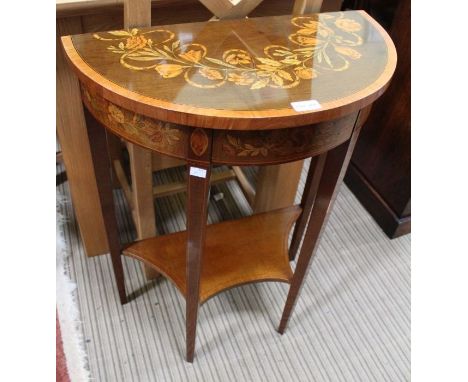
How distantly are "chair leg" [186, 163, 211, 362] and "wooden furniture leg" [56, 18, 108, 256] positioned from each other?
417 millimetres

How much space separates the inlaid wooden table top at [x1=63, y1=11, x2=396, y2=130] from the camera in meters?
Result: 0.60

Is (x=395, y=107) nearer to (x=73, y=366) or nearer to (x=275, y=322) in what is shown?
(x=275, y=322)

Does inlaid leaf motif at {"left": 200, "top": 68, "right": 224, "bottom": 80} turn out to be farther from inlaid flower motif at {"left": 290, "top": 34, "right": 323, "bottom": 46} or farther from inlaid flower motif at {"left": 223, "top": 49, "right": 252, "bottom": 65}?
inlaid flower motif at {"left": 290, "top": 34, "right": 323, "bottom": 46}

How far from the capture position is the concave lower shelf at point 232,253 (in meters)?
1.02

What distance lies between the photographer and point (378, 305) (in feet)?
4.12

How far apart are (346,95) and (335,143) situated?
9 cm

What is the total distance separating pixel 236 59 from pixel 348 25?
0.90 feet

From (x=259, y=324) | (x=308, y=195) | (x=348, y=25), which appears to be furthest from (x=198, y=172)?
(x=259, y=324)

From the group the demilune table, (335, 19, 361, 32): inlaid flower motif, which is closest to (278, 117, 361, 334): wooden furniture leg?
the demilune table

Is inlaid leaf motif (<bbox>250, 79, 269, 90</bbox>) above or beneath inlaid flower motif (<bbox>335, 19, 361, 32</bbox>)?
beneath

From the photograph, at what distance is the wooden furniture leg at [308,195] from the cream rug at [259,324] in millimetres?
128

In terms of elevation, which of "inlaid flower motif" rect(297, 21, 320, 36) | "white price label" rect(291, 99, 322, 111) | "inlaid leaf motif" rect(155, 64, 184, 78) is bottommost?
"inlaid leaf motif" rect(155, 64, 184, 78)

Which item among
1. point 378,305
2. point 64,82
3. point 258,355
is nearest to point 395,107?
point 378,305

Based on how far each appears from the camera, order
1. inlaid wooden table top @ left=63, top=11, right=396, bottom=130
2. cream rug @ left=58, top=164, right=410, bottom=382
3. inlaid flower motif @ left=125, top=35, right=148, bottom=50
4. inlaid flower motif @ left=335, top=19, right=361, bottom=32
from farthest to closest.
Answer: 1. cream rug @ left=58, top=164, right=410, bottom=382
2. inlaid flower motif @ left=335, top=19, right=361, bottom=32
3. inlaid flower motif @ left=125, top=35, right=148, bottom=50
4. inlaid wooden table top @ left=63, top=11, right=396, bottom=130
